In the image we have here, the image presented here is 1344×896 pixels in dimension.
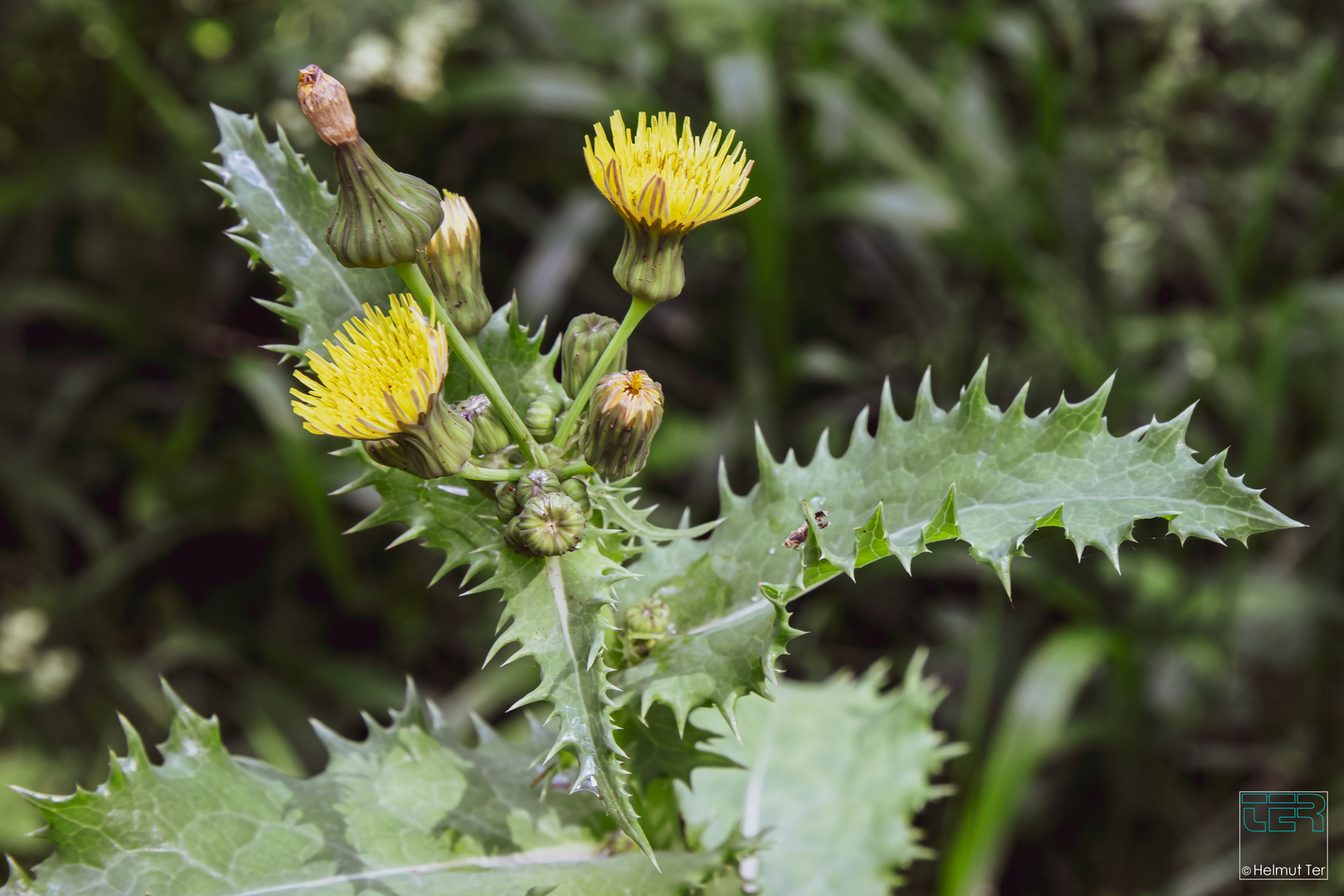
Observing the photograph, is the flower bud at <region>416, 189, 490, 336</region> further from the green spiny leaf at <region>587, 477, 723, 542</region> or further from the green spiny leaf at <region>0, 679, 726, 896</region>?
the green spiny leaf at <region>0, 679, 726, 896</region>

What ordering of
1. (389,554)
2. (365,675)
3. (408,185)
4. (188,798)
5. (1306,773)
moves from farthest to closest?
(389,554), (365,675), (1306,773), (188,798), (408,185)

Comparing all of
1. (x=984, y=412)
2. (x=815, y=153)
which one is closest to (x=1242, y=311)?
(x=815, y=153)

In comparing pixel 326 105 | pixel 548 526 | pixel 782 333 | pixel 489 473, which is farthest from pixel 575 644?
pixel 782 333

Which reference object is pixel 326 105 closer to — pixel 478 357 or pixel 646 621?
pixel 478 357

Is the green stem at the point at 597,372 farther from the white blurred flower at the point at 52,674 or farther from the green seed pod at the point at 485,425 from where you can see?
the white blurred flower at the point at 52,674

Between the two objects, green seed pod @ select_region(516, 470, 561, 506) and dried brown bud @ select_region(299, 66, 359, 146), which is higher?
dried brown bud @ select_region(299, 66, 359, 146)

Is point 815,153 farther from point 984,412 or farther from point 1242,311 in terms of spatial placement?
point 984,412

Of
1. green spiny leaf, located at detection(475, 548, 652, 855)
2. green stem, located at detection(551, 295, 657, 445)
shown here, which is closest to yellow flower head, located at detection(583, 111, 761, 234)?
green stem, located at detection(551, 295, 657, 445)
